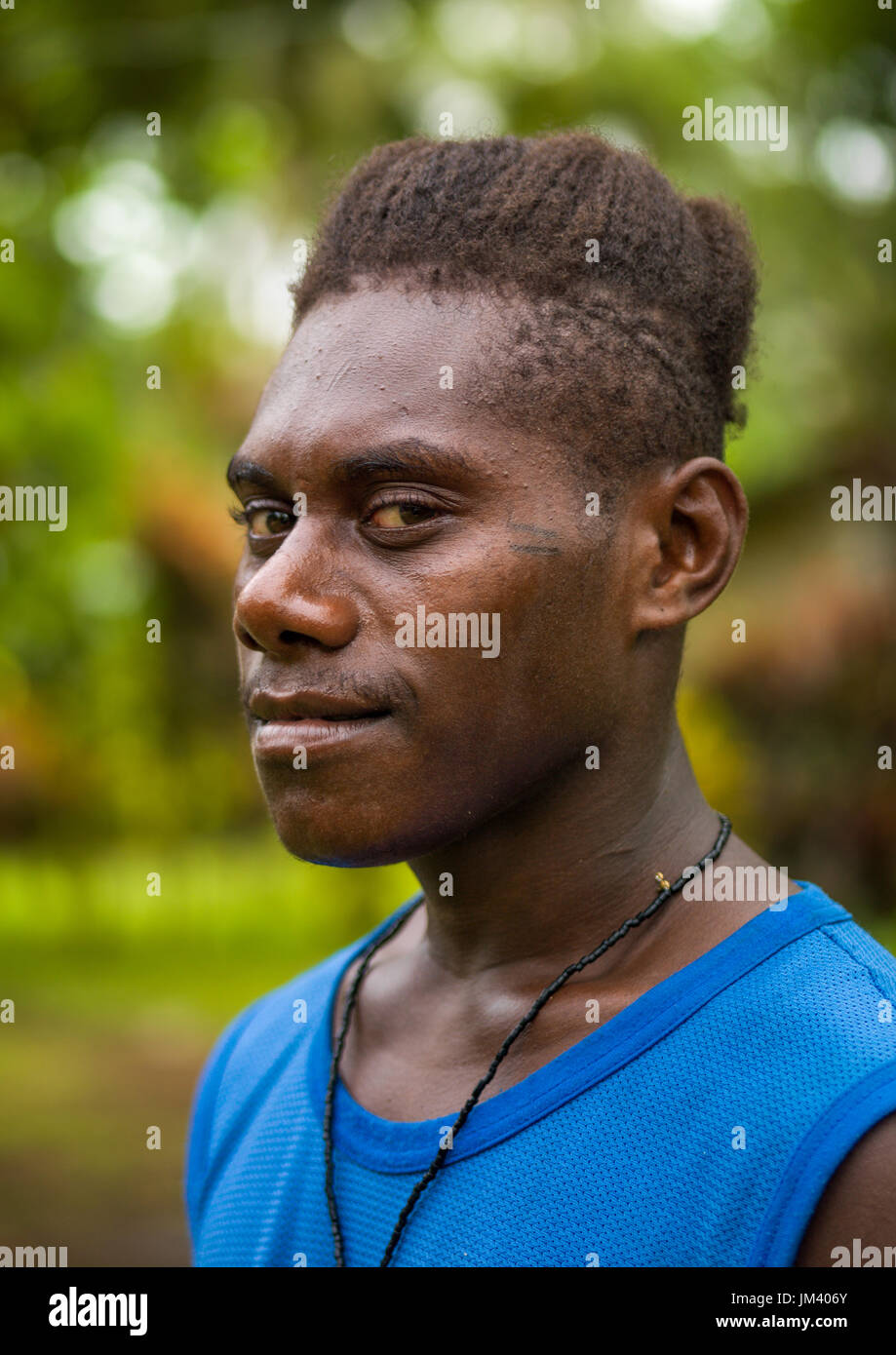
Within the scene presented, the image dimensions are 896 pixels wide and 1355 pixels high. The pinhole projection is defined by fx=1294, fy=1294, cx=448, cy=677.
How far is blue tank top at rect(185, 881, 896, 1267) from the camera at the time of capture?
1938mm

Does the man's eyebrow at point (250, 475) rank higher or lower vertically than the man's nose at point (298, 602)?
higher

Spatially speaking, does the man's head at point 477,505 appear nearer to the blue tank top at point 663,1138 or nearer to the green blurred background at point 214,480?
the blue tank top at point 663,1138

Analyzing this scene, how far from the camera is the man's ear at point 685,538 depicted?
2.42m

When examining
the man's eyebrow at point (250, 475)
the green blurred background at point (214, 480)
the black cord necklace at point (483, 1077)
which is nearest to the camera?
the black cord necklace at point (483, 1077)

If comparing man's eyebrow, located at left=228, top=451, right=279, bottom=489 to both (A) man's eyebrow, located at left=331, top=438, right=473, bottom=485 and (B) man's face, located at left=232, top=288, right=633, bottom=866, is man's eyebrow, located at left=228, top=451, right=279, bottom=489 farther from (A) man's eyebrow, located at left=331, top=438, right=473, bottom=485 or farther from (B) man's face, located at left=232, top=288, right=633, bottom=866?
(A) man's eyebrow, located at left=331, top=438, right=473, bottom=485

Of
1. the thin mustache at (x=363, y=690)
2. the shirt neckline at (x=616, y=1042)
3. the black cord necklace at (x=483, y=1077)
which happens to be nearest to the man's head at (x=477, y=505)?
the thin mustache at (x=363, y=690)

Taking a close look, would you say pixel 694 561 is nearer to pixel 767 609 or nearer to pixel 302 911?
pixel 767 609

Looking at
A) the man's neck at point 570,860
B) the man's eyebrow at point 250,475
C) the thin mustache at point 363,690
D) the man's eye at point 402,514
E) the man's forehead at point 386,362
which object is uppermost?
the man's forehead at point 386,362

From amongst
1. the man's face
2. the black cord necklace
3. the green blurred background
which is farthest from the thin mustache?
the green blurred background

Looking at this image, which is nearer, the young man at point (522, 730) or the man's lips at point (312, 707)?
the young man at point (522, 730)

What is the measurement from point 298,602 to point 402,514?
0.24 metres

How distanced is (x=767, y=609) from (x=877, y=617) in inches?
40.2

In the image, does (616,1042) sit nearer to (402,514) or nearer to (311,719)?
(311,719)

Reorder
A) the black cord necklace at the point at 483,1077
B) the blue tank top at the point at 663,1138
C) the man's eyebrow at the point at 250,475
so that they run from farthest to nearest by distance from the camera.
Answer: the man's eyebrow at the point at 250,475 < the black cord necklace at the point at 483,1077 < the blue tank top at the point at 663,1138
